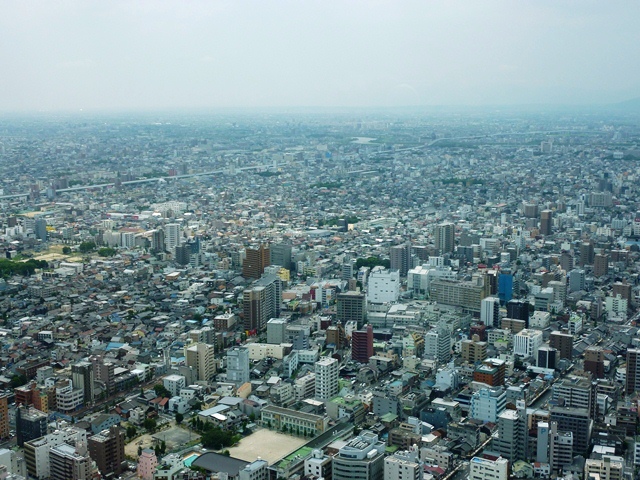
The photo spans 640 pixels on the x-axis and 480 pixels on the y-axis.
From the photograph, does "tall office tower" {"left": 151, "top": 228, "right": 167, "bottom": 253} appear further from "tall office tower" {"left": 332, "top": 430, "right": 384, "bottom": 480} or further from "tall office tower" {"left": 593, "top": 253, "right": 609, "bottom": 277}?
"tall office tower" {"left": 332, "top": 430, "right": 384, "bottom": 480}

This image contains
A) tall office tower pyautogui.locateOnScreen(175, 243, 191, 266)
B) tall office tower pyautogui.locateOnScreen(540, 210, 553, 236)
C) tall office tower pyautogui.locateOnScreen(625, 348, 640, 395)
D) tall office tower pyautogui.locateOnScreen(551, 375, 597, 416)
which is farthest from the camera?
tall office tower pyautogui.locateOnScreen(540, 210, 553, 236)

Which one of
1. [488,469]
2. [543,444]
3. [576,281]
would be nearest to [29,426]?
[488,469]

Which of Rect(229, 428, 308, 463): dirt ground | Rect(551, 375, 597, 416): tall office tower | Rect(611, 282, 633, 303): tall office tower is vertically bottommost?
Rect(229, 428, 308, 463): dirt ground

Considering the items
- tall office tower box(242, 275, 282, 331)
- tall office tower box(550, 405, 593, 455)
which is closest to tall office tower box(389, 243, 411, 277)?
tall office tower box(242, 275, 282, 331)

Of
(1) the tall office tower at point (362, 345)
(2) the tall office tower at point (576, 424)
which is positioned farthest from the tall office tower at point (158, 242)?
(2) the tall office tower at point (576, 424)

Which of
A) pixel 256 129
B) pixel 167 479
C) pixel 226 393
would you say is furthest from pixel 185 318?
pixel 256 129

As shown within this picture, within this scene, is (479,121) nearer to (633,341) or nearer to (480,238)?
(480,238)

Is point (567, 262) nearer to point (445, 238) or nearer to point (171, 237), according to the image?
point (445, 238)
